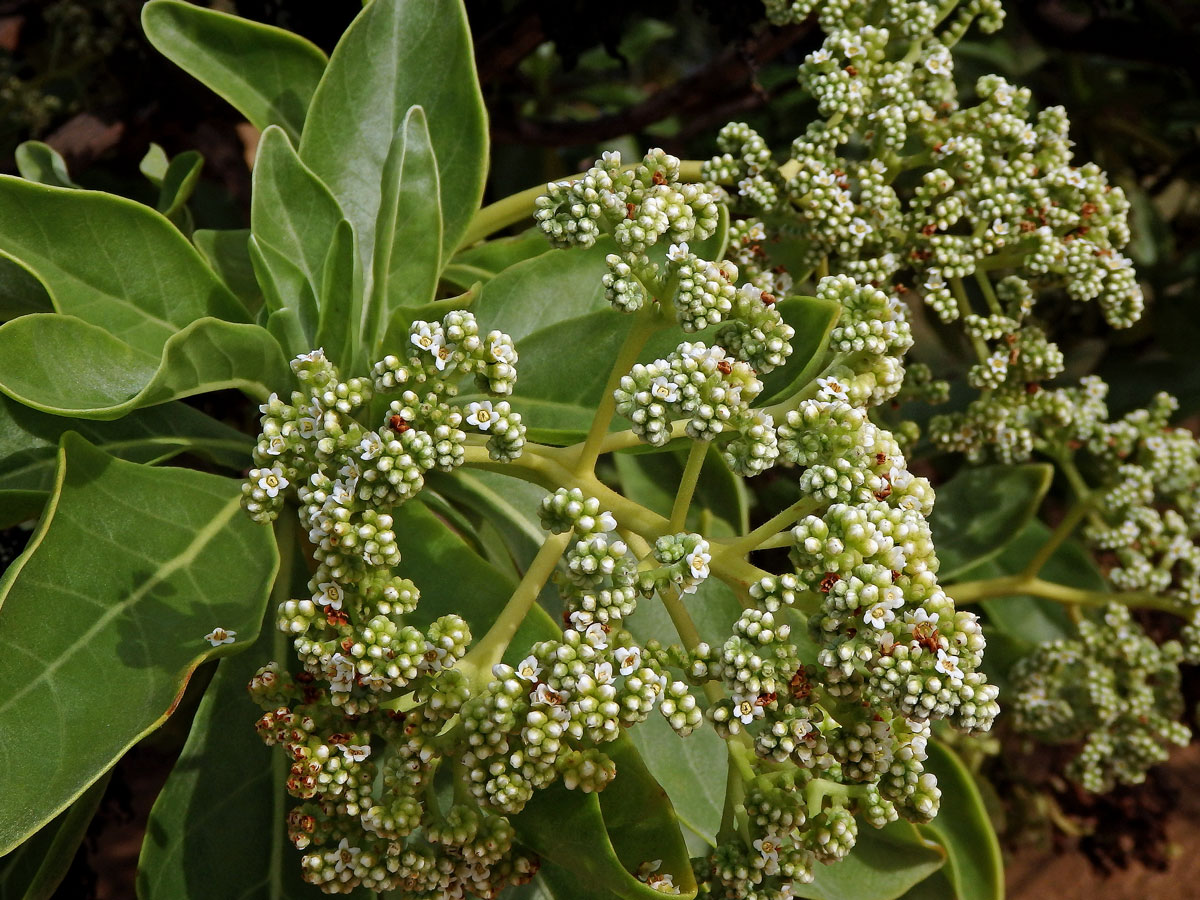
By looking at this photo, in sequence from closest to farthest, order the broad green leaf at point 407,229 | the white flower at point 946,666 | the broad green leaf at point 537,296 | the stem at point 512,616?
the white flower at point 946,666, the stem at point 512,616, the broad green leaf at point 407,229, the broad green leaf at point 537,296

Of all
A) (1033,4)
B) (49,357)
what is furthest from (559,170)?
(49,357)

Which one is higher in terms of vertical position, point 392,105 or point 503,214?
point 392,105

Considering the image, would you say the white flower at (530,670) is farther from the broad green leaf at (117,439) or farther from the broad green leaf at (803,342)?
the broad green leaf at (117,439)

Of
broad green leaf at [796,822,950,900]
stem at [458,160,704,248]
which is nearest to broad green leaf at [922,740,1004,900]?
broad green leaf at [796,822,950,900]

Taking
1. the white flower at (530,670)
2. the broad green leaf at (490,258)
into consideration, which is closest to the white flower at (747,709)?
the white flower at (530,670)

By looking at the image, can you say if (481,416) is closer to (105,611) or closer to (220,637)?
(220,637)

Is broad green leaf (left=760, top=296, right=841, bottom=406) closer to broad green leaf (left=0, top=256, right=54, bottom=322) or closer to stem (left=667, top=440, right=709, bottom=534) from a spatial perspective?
stem (left=667, top=440, right=709, bottom=534)

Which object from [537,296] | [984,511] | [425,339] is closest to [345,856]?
[425,339]
